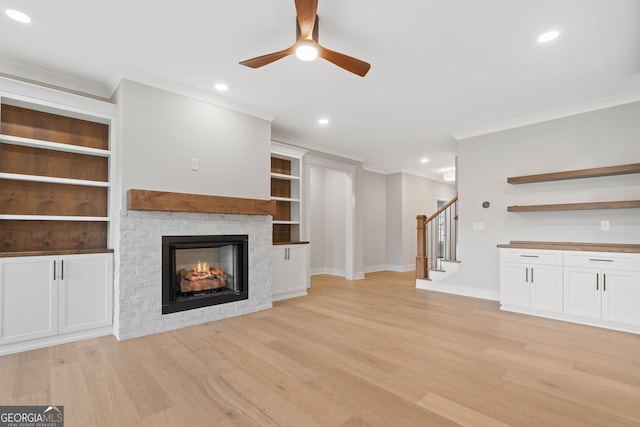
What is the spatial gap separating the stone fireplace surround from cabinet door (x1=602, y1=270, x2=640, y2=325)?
4.17 meters

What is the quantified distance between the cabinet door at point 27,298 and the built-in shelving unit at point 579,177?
564 centimetres

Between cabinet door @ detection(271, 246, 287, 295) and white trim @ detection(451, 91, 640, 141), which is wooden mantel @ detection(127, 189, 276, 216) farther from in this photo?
white trim @ detection(451, 91, 640, 141)

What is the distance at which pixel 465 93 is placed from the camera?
3.73 meters

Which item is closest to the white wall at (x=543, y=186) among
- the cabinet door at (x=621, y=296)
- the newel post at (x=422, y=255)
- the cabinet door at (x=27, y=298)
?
the newel post at (x=422, y=255)

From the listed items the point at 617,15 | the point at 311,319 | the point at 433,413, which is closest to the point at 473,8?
the point at 617,15

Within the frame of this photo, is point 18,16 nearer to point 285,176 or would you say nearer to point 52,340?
point 52,340

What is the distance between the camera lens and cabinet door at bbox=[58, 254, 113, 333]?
303 cm

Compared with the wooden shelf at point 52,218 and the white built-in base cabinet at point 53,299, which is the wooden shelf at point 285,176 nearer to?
the wooden shelf at point 52,218

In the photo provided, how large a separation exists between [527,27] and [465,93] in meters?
1.23

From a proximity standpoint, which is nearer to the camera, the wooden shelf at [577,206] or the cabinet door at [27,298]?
the cabinet door at [27,298]

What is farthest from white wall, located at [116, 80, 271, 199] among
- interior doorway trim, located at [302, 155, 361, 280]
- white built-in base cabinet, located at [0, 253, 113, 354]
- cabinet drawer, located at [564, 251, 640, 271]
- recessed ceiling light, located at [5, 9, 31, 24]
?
cabinet drawer, located at [564, 251, 640, 271]

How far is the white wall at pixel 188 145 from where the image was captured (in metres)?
3.23

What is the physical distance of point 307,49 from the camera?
7.55 ft

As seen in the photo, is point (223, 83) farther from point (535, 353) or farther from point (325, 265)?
point (325, 265)
